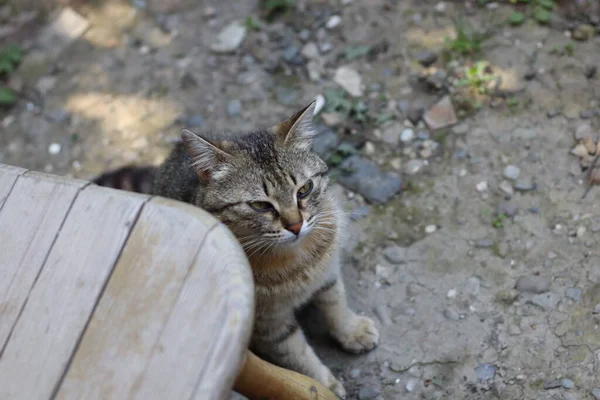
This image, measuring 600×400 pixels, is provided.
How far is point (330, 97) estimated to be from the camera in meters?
3.83

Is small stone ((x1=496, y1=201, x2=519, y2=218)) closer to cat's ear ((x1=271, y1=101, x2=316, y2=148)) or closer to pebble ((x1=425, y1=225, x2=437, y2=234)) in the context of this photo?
pebble ((x1=425, y1=225, x2=437, y2=234))

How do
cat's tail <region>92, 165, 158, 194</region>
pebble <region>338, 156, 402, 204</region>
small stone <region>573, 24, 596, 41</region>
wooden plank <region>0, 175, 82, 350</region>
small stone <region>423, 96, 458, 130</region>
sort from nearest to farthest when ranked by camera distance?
1. wooden plank <region>0, 175, 82, 350</region>
2. cat's tail <region>92, 165, 158, 194</region>
3. pebble <region>338, 156, 402, 204</region>
4. small stone <region>423, 96, 458, 130</region>
5. small stone <region>573, 24, 596, 41</region>

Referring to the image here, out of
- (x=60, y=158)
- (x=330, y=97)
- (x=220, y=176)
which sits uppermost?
(x=220, y=176)

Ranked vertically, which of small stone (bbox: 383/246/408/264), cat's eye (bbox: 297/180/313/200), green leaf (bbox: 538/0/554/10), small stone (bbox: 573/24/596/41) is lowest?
small stone (bbox: 383/246/408/264)

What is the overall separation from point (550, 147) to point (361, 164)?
1021 mm

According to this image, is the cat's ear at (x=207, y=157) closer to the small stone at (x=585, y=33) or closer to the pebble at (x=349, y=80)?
the pebble at (x=349, y=80)

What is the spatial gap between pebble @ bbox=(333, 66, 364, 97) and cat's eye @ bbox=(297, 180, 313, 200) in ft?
4.84

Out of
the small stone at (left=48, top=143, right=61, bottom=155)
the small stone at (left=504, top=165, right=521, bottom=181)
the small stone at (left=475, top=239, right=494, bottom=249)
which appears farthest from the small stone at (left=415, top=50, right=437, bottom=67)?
the small stone at (left=48, top=143, right=61, bottom=155)

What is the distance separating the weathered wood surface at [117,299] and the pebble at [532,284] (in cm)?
174

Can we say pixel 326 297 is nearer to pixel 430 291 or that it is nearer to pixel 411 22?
pixel 430 291

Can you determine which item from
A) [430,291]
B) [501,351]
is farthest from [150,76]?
[501,351]

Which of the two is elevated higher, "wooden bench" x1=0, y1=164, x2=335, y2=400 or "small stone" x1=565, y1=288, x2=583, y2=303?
"wooden bench" x1=0, y1=164, x2=335, y2=400

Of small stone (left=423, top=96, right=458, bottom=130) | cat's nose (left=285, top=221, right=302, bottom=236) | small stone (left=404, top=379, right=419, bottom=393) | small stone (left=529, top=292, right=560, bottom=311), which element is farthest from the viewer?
small stone (left=423, top=96, right=458, bottom=130)

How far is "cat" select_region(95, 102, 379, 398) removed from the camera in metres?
2.41
